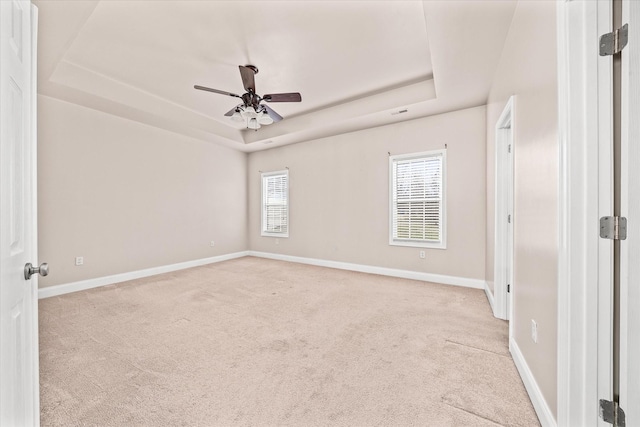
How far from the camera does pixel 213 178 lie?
6.02m

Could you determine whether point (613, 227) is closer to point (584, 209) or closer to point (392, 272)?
point (584, 209)

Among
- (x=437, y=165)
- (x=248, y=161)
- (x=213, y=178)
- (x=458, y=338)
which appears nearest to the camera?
(x=458, y=338)

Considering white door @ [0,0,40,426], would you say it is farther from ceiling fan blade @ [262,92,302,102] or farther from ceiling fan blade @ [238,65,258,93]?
ceiling fan blade @ [262,92,302,102]

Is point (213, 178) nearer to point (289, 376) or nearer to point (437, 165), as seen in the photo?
point (437, 165)

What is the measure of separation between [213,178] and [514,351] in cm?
593

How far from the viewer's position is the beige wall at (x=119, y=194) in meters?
3.73

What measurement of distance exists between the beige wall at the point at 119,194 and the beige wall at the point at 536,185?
17.9 ft

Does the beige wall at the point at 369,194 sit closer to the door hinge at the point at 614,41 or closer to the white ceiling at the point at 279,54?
the white ceiling at the point at 279,54

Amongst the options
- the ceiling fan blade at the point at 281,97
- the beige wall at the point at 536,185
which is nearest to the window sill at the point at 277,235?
the ceiling fan blade at the point at 281,97

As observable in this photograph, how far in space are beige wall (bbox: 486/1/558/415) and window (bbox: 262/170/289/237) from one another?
4742mm

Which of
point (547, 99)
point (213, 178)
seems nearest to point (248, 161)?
point (213, 178)

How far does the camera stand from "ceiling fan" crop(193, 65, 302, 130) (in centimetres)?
300

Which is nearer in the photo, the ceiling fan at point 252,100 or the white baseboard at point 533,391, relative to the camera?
the white baseboard at point 533,391

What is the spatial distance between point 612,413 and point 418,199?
3.57 metres
